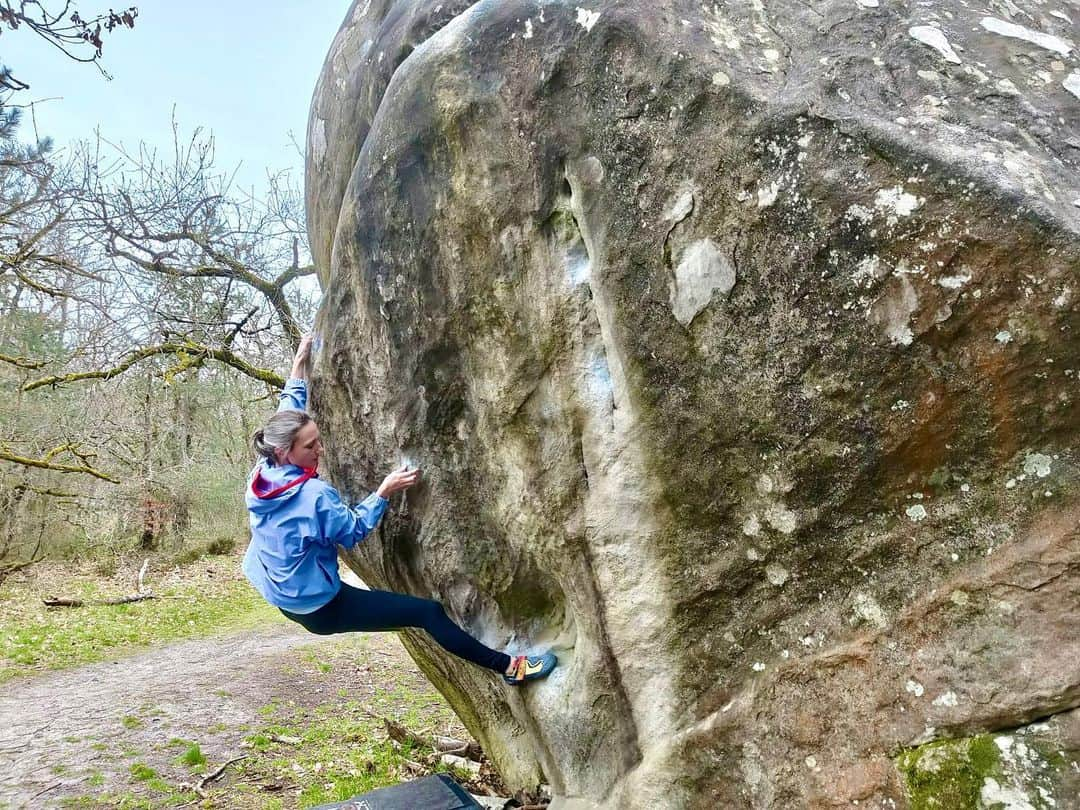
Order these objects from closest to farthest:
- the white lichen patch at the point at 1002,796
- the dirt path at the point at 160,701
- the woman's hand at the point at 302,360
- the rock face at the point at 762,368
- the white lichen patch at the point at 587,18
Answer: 1. the white lichen patch at the point at 1002,796
2. the rock face at the point at 762,368
3. the white lichen patch at the point at 587,18
4. the woman's hand at the point at 302,360
5. the dirt path at the point at 160,701

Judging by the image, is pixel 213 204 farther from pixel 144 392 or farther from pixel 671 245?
pixel 671 245

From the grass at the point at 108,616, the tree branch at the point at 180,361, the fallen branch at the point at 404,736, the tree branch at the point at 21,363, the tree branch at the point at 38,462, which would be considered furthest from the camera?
the tree branch at the point at 38,462

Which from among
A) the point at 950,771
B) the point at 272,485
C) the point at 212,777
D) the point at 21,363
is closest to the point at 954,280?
the point at 950,771

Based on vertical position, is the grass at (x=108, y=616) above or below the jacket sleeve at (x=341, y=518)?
below

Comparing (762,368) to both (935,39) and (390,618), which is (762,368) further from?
(390,618)

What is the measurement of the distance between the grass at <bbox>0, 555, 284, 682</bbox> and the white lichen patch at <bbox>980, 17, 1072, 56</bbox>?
1046 cm

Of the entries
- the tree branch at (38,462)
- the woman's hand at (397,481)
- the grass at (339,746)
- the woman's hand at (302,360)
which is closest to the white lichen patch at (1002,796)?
the woman's hand at (397,481)

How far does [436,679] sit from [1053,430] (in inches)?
160

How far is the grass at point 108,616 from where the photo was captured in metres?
9.52

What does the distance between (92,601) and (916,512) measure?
45.9 ft

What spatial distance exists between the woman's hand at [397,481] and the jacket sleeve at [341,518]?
15 cm

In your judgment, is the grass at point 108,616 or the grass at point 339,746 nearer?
the grass at point 339,746

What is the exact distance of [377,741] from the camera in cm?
604

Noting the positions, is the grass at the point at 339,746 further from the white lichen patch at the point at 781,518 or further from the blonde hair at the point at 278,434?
the white lichen patch at the point at 781,518
